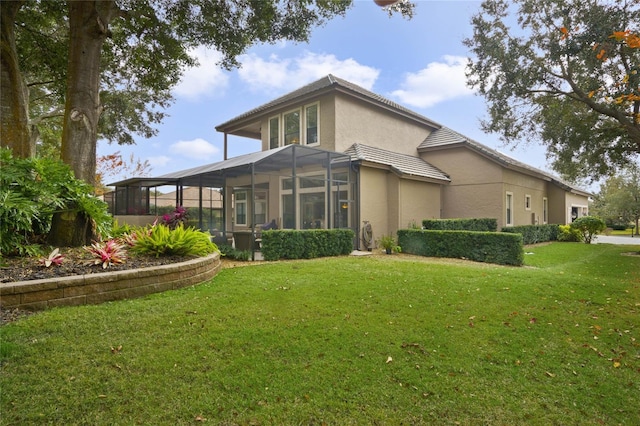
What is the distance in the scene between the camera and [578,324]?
4.61 metres

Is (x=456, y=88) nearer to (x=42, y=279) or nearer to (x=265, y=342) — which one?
(x=265, y=342)

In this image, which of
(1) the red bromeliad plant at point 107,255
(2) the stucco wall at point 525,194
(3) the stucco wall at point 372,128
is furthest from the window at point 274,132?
(1) the red bromeliad plant at point 107,255

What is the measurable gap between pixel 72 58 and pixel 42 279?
5321 mm

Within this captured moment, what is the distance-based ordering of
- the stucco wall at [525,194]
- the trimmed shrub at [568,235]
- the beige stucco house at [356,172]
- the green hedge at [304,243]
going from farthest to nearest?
the trimmed shrub at [568,235], the stucco wall at [525,194], the beige stucco house at [356,172], the green hedge at [304,243]

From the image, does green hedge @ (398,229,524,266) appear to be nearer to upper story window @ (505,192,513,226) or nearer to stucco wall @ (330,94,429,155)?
stucco wall @ (330,94,429,155)

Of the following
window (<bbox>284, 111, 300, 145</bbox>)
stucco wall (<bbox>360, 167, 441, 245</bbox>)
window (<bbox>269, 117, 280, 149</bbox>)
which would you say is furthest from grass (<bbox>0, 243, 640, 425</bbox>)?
window (<bbox>269, 117, 280, 149</bbox>)

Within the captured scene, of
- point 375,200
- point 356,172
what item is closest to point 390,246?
point 375,200

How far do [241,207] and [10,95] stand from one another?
496 inches

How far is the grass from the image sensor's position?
2.56 m

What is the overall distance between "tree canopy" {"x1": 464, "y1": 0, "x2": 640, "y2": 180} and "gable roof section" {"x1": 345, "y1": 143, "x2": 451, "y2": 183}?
3.32 meters

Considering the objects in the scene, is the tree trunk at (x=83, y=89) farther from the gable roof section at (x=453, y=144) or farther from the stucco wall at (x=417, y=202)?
the gable roof section at (x=453, y=144)

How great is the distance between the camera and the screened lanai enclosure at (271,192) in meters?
12.1

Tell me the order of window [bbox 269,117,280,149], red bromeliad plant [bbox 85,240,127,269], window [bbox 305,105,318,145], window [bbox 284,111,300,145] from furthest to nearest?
window [bbox 269,117,280,149], window [bbox 284,111,300,145], window [bbox 305,105,318,145], red bromeliad plant [bbox 85,240,127,269]

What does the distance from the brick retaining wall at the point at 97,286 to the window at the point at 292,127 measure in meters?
11.0
